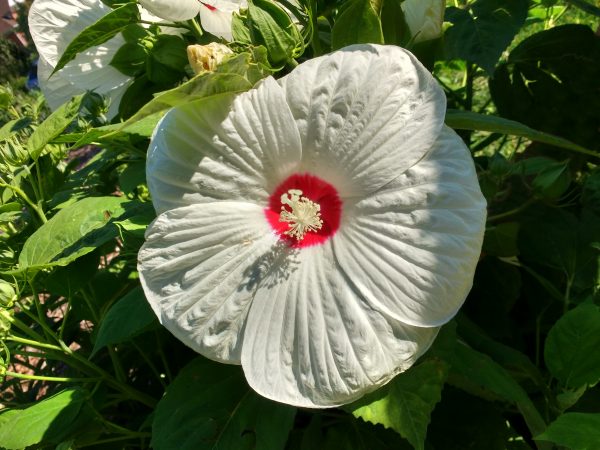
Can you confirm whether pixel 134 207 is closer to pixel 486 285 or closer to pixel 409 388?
pixel 409 388

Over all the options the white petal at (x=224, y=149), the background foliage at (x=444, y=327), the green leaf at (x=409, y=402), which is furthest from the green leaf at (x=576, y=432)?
the white petal at (x=224, y=149)

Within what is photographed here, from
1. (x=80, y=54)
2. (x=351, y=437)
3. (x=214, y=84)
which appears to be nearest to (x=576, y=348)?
(x=351, y=437)

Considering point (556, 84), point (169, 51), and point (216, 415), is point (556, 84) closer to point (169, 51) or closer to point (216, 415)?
point (169, 51)

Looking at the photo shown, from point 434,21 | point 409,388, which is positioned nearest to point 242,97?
point 434,21

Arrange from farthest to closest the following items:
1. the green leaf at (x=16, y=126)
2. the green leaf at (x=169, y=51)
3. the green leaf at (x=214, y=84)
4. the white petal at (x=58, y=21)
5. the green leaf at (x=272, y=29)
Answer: the green leaf at (x=16, y=126)
the white petal at (x=58, y=21)
the green leaf at (x=169, y=51)
the green leaf at (x=272, y=29)
the green leaf at (x=214, y=84)

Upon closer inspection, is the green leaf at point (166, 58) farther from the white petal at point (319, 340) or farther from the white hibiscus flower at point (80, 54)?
the white petal at point (319, 340)

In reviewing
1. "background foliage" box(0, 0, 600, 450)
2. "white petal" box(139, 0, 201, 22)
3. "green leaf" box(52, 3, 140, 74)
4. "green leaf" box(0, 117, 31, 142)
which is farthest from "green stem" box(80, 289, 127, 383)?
"white petal" box(139, 0, 201, 22)
